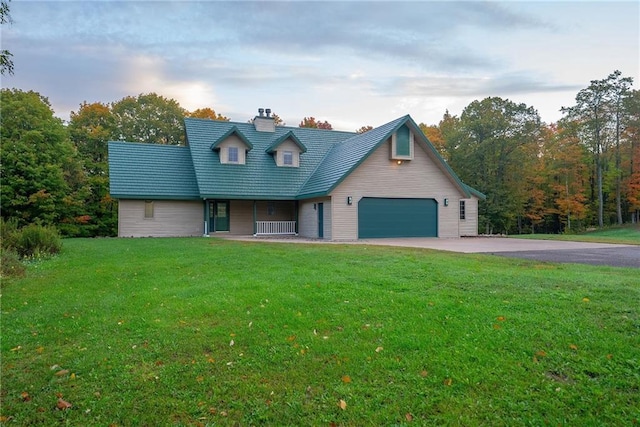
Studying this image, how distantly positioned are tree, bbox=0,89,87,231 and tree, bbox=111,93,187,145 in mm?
7229

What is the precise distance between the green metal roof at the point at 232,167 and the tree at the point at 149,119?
1377cm

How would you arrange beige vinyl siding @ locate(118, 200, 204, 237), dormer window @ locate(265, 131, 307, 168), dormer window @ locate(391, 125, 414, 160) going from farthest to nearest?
dormer window @ locate(265, 131, 307, 168) → beige vinyl siding @ locate(118, 200, 204, 237) → dormer window @ locate(391, 125, 414, 160)

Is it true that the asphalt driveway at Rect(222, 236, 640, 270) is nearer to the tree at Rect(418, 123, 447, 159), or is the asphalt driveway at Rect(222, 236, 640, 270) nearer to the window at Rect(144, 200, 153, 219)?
the window at Rect(144, 200, 153, 219)

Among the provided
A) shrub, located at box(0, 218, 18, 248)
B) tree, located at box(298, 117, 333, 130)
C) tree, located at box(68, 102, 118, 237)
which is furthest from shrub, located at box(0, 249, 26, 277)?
tree, located at box(298, 117, 333, 130)

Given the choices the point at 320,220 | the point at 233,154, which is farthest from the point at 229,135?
the point at 320,220

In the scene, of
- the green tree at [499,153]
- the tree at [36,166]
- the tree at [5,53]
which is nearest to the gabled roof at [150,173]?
the tree at [36,166]

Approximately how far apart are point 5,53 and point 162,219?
16.1 meters

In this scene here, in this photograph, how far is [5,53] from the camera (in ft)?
22.7

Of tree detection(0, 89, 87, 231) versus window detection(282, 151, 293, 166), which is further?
tree detection(0, 89, 87, 231)

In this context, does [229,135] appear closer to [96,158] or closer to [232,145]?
[232,145]

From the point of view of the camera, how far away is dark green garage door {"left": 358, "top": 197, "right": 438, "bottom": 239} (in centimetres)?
2023

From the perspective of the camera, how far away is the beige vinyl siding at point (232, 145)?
76.3ft

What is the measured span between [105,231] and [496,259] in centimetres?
2898

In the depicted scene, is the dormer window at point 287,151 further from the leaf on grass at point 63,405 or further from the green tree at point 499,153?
the leaf on grass at point 63,405
